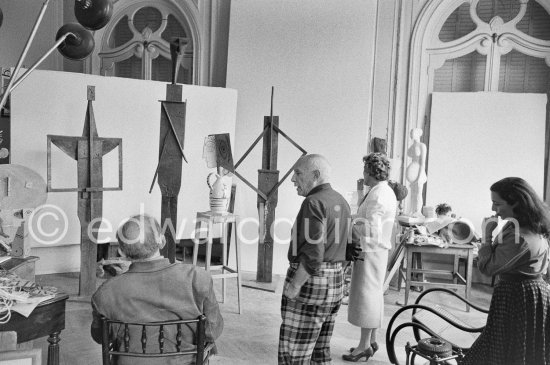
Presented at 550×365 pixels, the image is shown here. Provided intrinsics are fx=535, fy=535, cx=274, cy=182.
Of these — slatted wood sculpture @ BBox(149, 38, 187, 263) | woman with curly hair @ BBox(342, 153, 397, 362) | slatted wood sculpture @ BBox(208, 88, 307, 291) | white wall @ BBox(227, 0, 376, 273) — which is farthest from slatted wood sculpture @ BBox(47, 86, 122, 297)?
woman with curly hair @ BBox(342, 153, 397, 362)

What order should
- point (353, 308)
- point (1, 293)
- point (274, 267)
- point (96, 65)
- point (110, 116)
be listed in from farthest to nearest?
point (96, 65) < point (274, 267) < point (110, 116) < point (353, 308) < point (1, 293)

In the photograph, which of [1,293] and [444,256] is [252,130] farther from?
[1,293]

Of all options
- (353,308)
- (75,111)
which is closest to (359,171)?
(353,308)

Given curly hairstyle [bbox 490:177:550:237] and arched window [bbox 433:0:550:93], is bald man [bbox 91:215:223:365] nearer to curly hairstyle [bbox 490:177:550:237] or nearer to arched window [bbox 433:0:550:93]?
curly hairstyle [bbox 490:177:550:237]

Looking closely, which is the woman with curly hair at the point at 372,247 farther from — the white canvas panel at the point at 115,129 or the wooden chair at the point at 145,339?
the white canvas panel at the point at 115,129

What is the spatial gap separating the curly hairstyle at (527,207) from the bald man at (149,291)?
137 centimetres

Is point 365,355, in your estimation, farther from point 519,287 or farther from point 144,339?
point 144,339

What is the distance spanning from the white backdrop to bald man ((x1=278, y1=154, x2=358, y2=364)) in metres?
3.35

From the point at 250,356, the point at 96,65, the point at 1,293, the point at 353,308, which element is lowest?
the point at 250,356

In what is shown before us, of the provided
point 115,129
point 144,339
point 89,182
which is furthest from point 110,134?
point 144,339

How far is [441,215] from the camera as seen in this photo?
5.41 meters

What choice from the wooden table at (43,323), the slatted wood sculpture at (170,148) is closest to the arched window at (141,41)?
the slatted wood sculpture at (170,148)

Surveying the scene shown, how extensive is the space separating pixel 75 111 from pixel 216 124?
154cm

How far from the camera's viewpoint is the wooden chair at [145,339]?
6.71 feet
